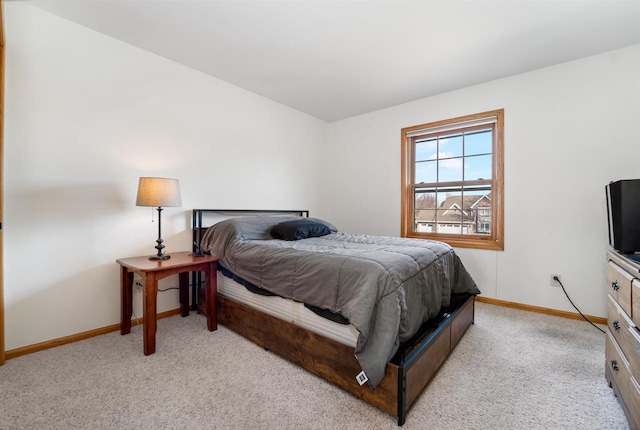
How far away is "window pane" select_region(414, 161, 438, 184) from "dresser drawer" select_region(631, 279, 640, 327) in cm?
249

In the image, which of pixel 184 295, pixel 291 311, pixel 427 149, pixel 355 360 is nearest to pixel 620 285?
pixel 355 360

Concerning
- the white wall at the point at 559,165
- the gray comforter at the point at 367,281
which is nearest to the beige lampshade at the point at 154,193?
the gray comforter at the point at 367,281

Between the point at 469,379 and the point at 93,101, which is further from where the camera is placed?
the point at 93,101

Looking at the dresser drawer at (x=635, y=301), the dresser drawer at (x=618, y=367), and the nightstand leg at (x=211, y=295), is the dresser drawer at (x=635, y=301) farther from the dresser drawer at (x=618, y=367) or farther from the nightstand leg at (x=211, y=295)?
the nightstand leg at (x=211, y=295)

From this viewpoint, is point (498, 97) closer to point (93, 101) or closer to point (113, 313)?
point (93, 101)

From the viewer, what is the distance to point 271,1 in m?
1.88

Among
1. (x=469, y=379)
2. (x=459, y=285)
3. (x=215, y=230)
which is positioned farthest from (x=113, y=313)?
(x=459, y=285)

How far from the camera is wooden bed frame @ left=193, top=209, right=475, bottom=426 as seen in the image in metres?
1.31

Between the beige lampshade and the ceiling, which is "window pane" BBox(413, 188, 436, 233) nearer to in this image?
the ceiling

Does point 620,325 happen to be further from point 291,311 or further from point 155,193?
point 155,193

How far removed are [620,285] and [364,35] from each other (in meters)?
2.33

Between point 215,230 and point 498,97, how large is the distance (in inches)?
131

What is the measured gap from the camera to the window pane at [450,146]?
132 inches

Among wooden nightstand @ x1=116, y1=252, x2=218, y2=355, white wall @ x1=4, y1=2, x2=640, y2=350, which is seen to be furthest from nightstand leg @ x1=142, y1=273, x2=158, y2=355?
white wall @ x1=4, y1=2, x2=640, y2=350
